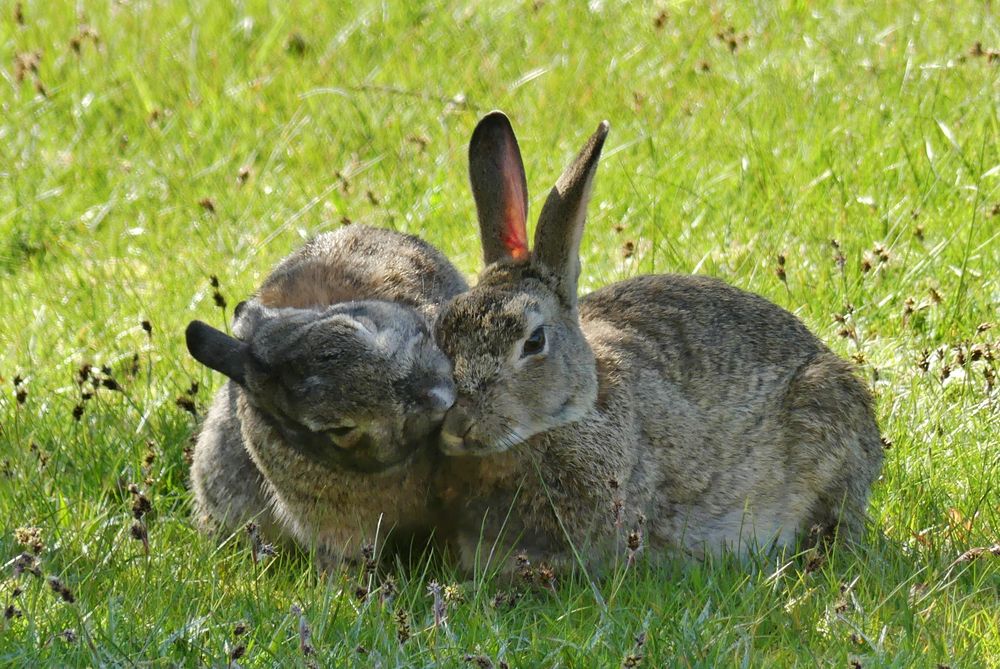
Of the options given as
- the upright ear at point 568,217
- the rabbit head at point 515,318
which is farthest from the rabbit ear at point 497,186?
the upright ear at point 568,217

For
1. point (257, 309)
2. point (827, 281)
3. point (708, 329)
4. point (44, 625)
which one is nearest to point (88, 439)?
point (257, 309)

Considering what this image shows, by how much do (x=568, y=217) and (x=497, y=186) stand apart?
0.41m

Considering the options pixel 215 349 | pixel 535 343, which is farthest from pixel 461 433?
pixel 215 349

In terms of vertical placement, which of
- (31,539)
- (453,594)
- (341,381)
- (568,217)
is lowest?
(453,594)

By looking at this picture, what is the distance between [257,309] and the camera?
17.8 ft

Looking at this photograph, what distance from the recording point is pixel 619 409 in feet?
18.4

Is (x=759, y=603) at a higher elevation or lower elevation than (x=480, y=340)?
lower

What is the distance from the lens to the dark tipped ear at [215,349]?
5.07 metres

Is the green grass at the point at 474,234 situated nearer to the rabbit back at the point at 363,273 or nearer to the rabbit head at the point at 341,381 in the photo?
the rabbit head at the point at 341,381

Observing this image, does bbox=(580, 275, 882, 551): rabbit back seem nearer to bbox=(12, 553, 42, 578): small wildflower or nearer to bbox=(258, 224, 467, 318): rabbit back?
bbox=(258, 224, 467, 318): rabbit back

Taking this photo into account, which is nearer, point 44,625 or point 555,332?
point 44,625

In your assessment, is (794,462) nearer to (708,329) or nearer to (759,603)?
(708,329)

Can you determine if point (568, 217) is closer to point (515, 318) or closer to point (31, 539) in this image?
point (515, 318)

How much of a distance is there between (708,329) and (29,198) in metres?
4.30
